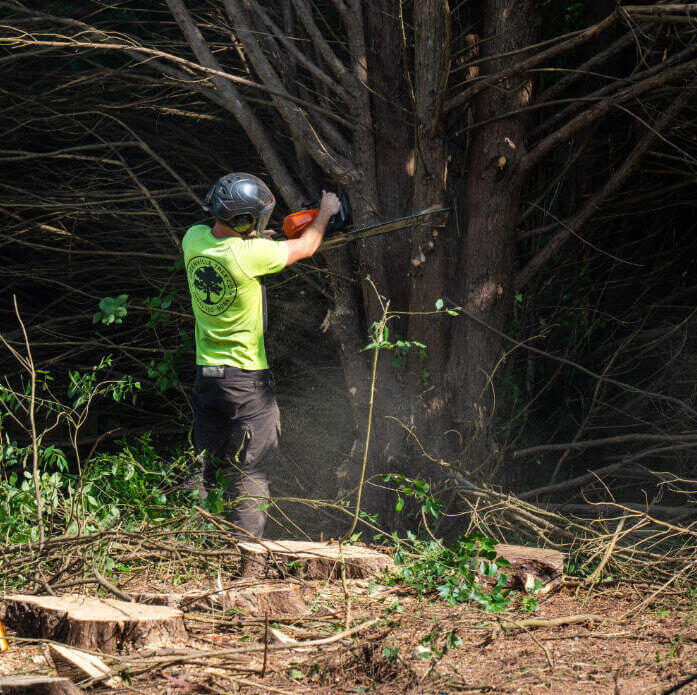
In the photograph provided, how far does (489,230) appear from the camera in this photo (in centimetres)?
450

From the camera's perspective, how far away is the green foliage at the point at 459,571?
298 centimetres

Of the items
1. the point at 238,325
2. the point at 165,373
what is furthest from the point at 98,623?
the point at 165,373

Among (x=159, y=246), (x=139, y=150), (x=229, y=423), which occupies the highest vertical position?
(x=139, y=150)

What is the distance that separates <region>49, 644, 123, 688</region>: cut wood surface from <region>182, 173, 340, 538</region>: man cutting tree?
139 centimetres

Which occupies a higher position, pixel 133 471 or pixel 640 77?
pixel 640 77

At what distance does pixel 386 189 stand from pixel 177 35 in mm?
2503

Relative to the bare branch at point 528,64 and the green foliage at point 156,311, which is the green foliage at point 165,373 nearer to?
the green foliage at point 156,311

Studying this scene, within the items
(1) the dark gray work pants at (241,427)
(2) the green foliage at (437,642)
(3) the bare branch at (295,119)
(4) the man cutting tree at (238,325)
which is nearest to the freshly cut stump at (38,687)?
(2) the green foliage at (437,642)

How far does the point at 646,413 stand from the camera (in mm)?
5176

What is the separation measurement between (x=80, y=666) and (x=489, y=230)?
3.13 meters

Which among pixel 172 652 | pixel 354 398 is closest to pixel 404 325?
pixel 354 398

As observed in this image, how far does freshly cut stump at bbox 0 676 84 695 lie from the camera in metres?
2.32

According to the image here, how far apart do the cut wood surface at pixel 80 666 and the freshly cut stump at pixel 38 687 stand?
0.17 m

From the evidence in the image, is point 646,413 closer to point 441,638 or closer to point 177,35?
point 441,638
